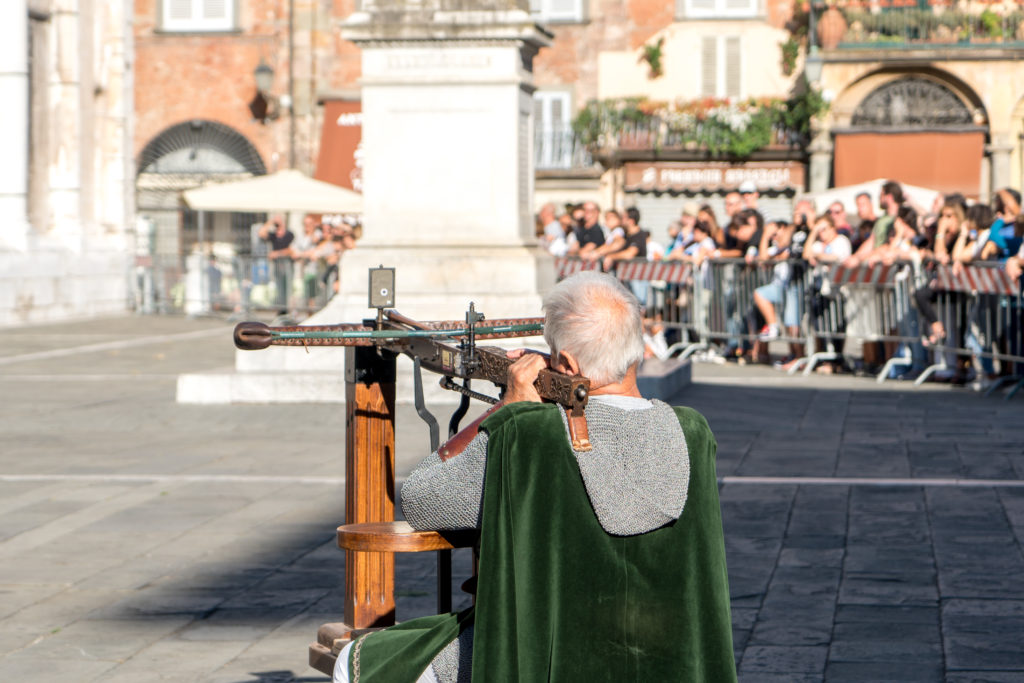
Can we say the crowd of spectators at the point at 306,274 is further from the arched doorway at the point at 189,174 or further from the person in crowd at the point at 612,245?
the arched doorway at the point at 189,174

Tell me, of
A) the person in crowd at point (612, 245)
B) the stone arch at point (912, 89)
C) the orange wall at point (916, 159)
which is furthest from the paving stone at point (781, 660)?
the stone arch at point (912, 89)

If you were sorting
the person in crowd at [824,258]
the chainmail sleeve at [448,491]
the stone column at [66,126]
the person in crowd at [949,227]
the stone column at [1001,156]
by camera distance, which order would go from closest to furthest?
the chainmail sleeve at [448,491] < the person in crowd at [949,227] < the person in crowd at [824,258] < the stone column at [66,126] < the stone column at [1001,156]

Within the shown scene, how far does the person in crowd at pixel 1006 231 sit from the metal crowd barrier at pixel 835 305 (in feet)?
0.76

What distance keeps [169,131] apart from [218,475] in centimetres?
3083

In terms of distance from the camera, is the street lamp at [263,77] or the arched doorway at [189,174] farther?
the arched doorway at [189,174]

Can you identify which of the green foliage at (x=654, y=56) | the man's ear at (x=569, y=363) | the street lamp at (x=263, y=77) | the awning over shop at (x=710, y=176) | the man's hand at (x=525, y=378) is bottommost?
the man's hand at (x=525, y=378)

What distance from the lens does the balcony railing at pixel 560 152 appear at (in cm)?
3797

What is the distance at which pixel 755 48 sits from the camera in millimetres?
38094

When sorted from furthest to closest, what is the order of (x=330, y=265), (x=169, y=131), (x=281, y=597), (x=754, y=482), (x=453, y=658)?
(x=169, y=131) → (x=330, y=265) → (x=754, y=482) → (x=281, y=597) → (x=453, y=658)

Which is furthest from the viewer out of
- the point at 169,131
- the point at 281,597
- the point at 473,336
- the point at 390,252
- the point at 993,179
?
the point at 169,131

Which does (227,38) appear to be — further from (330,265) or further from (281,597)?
(281,597)

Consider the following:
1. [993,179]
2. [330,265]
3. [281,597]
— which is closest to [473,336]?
[281,597]

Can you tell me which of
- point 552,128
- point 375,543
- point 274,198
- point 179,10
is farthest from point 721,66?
point 375,543

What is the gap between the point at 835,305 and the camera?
1628cm
